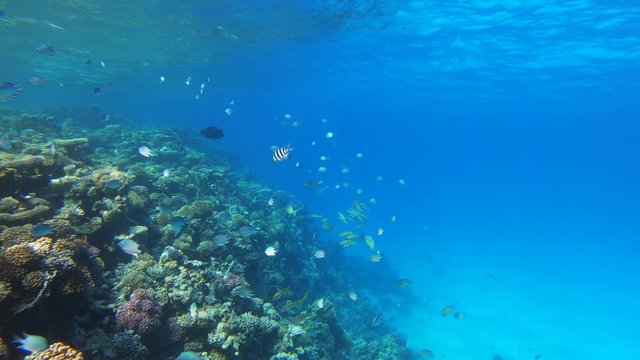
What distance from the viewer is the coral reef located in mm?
4801

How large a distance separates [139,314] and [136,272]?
132 centimetres

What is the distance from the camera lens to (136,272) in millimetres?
6789

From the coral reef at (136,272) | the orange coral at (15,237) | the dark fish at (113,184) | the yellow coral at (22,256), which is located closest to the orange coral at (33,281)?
the coral reef at (136,272)

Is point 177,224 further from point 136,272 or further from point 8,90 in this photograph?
point 8,90

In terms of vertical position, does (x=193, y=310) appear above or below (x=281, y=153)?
below

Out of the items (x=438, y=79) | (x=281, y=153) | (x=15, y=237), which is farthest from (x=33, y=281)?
(x=438, y=79)

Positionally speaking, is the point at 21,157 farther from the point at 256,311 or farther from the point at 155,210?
the point at 256,311

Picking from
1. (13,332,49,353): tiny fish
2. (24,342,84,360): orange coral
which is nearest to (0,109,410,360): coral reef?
(24,342,84,360): orange coral

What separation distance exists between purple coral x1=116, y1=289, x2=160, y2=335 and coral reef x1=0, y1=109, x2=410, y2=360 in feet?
0.06

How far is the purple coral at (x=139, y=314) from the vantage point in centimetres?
552

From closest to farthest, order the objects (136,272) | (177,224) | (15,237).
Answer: (15,237)
(136,272)
(177,224)

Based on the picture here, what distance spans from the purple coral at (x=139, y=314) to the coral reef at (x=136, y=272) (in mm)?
17

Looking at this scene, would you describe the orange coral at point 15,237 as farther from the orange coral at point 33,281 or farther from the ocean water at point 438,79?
the ocean water at point 438,79

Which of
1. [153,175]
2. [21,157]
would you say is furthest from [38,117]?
[21,157]
